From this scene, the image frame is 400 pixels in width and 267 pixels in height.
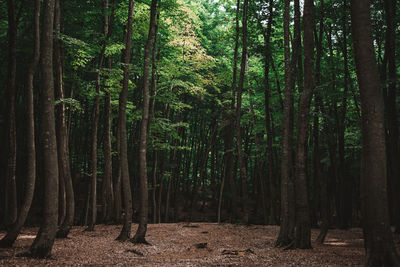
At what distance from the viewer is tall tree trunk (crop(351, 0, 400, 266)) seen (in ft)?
17.1

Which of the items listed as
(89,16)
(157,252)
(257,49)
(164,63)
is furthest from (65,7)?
(157,252)

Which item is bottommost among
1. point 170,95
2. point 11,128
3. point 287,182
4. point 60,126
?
point 287,182

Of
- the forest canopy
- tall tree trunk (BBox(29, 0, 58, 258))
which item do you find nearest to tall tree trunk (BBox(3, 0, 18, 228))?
the forest canopy

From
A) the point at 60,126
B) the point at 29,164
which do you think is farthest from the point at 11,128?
the point at 29,164

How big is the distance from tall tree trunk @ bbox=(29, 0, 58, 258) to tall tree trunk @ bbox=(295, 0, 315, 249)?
6.75 metres

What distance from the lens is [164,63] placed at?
1620cm

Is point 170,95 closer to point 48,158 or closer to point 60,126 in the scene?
point 60,126

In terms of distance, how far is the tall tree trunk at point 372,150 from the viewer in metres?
5.20

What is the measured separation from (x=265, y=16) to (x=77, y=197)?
67.2 ft

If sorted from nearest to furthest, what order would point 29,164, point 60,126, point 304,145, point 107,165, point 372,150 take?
point 372,150 → point 29,164 → point 304,145 → point 60,126 → point 107,165

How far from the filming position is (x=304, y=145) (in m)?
9.34

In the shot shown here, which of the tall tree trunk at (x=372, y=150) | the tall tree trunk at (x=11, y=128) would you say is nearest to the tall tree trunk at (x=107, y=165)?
the tall tree trunk at (x=11, y=128)

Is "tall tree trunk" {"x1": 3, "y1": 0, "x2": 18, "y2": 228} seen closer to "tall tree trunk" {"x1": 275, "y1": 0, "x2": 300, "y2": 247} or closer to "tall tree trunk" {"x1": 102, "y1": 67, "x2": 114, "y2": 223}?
"tall tree trunk" {"x1": 102, "y1": 67, "x2": 114, "y2": 223}

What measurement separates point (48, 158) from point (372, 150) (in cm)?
700
